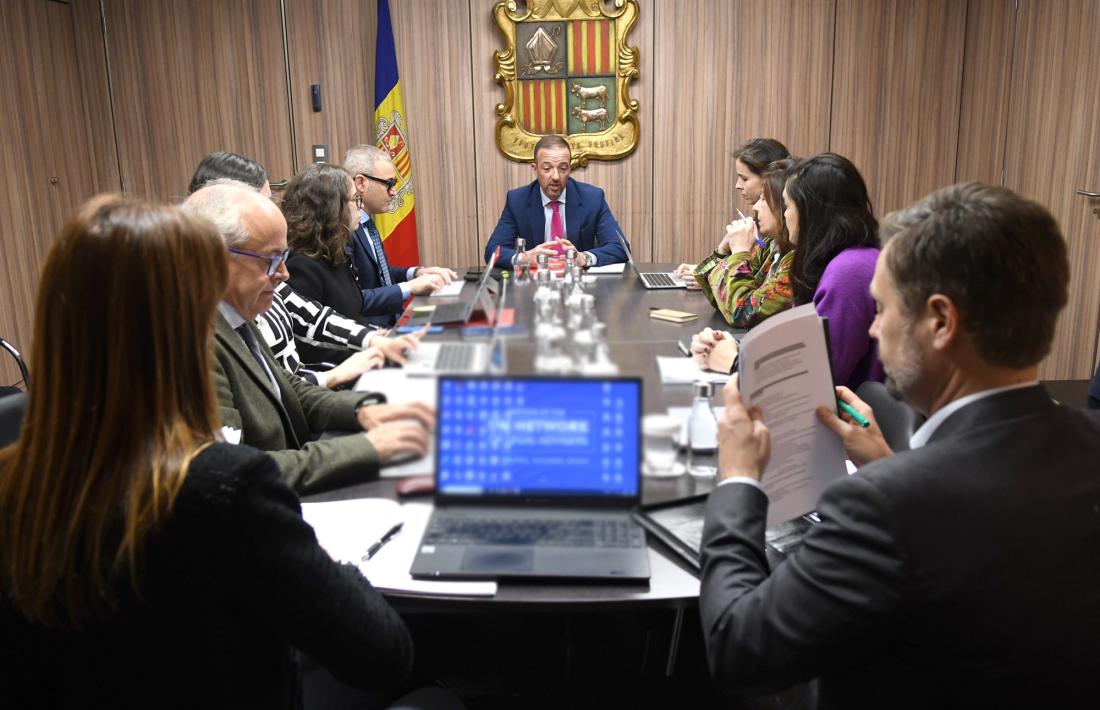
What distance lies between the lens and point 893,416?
1787mm

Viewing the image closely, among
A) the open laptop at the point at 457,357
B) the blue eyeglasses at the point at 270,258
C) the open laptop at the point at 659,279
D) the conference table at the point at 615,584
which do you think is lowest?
the open laptop at the point at 659,279

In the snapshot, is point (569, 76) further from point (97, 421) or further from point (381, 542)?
point (97, 421)

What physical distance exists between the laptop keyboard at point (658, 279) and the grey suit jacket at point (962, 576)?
271cm

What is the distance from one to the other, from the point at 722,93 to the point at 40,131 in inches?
169

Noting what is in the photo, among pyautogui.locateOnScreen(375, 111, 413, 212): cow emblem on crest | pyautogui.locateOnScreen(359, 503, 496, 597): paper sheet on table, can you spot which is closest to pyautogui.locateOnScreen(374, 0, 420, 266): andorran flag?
pyautogui.locateOnScreen(375, 111, 413, 212): cow emblem on crest

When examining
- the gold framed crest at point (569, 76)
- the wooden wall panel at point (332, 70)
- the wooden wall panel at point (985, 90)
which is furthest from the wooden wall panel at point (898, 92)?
the wooden wall panel at point (332, 70)

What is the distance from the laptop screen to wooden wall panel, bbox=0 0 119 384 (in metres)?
4.68

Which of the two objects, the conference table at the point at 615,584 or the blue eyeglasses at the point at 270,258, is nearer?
the conference table at the point at 615,584

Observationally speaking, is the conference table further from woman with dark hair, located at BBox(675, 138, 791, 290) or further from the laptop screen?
woman with dark hair, located at BBox(675, 138, 791, 290)

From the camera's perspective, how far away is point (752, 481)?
47.1 inches

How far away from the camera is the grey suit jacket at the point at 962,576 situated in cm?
97

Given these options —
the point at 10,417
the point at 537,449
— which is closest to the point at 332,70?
the point at 10,417

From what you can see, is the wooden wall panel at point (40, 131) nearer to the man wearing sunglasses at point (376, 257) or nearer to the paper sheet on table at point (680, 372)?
the man wearing sunglasses at point (376, 257)

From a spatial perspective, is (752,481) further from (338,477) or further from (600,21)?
(600,21)
